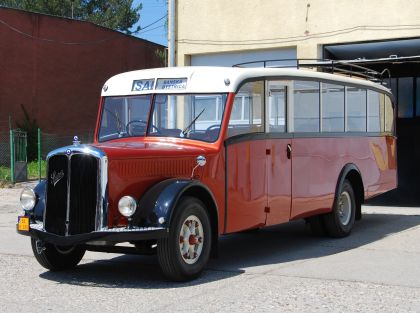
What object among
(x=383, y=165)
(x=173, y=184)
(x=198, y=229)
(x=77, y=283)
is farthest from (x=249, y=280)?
(x=383, y=165)

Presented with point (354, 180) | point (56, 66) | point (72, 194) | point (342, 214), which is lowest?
point (342, 214)

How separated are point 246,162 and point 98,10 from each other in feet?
172

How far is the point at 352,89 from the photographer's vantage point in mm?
11297

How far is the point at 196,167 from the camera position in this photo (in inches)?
310

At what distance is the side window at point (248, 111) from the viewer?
332 inches

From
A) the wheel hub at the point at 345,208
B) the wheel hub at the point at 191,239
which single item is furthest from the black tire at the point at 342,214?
the wheel hub at the point at 191,239

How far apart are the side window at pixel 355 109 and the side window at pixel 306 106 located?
1.10 metres

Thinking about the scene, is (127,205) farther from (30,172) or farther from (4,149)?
(4,149)

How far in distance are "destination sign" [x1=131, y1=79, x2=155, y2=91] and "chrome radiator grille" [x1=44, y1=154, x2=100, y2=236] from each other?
5.81ft

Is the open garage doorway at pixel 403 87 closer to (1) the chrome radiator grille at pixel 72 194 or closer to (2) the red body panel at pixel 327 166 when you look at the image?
(2) the red body panel at pixel 327 166

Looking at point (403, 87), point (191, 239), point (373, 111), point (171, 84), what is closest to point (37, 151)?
point (403, 87)

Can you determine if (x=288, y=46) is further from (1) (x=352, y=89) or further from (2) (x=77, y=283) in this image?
(2) (x=77, y=283)

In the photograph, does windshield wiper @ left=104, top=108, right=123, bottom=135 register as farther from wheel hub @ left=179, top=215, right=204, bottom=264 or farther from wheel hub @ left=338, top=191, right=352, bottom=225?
wheel hub @ left=338, top=191, right=352, bottom=225

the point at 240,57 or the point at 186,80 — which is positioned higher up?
the point at 240,57
